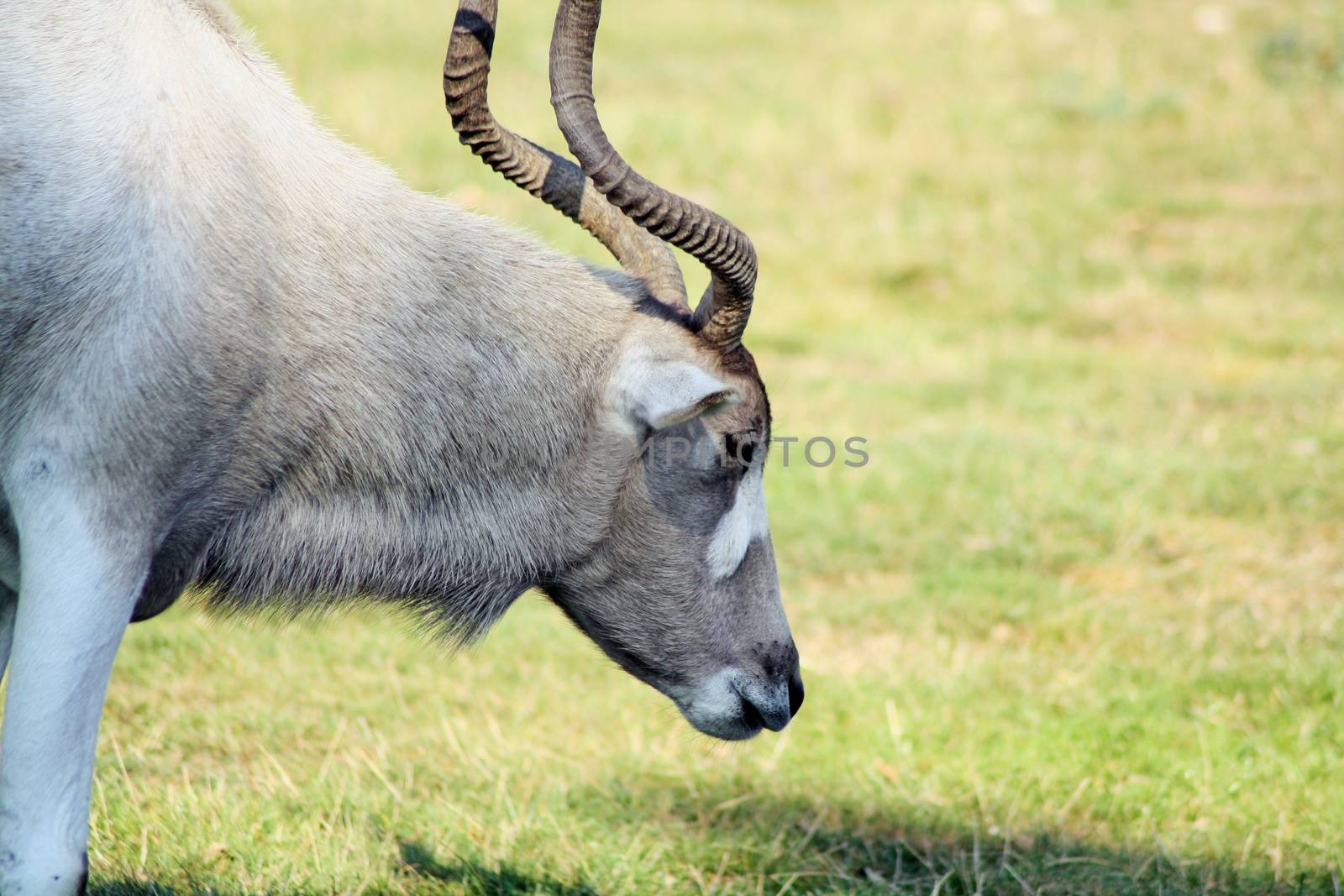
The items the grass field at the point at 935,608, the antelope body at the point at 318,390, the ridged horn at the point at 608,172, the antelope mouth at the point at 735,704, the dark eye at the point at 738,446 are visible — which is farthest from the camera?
the grass field at the point at 935,608

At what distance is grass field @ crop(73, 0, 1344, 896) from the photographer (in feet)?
13.7

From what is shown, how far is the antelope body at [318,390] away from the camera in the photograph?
3.02 m

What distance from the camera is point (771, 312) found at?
10.0 meters

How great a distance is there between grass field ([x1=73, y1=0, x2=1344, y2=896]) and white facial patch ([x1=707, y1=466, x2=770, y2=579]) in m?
0.85

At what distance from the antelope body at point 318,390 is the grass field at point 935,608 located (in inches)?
20.9

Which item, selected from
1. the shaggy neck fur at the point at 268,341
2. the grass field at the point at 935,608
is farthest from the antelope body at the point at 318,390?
the grass field at the point at 935,608

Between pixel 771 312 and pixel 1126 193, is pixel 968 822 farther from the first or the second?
pixel 1126 193

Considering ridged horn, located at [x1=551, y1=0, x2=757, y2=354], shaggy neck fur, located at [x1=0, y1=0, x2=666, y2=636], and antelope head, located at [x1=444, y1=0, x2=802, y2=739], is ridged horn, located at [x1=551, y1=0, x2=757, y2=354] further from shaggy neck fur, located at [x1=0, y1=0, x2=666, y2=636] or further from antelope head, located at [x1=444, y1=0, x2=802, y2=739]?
shaggy neck fur, located at [x1=0, y1=0, x2=666, y2=636]

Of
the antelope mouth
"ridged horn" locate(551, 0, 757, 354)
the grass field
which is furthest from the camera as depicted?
the grass field

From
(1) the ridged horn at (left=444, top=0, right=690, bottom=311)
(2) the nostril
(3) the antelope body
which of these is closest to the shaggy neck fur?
(3) the antelope body

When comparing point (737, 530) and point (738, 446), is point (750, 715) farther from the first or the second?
point (738, 446)

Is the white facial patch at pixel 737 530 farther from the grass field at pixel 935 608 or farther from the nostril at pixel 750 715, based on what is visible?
the grass field at pixel 935 608

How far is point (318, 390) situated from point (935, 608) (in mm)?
3396

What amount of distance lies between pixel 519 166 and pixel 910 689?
104 inches
